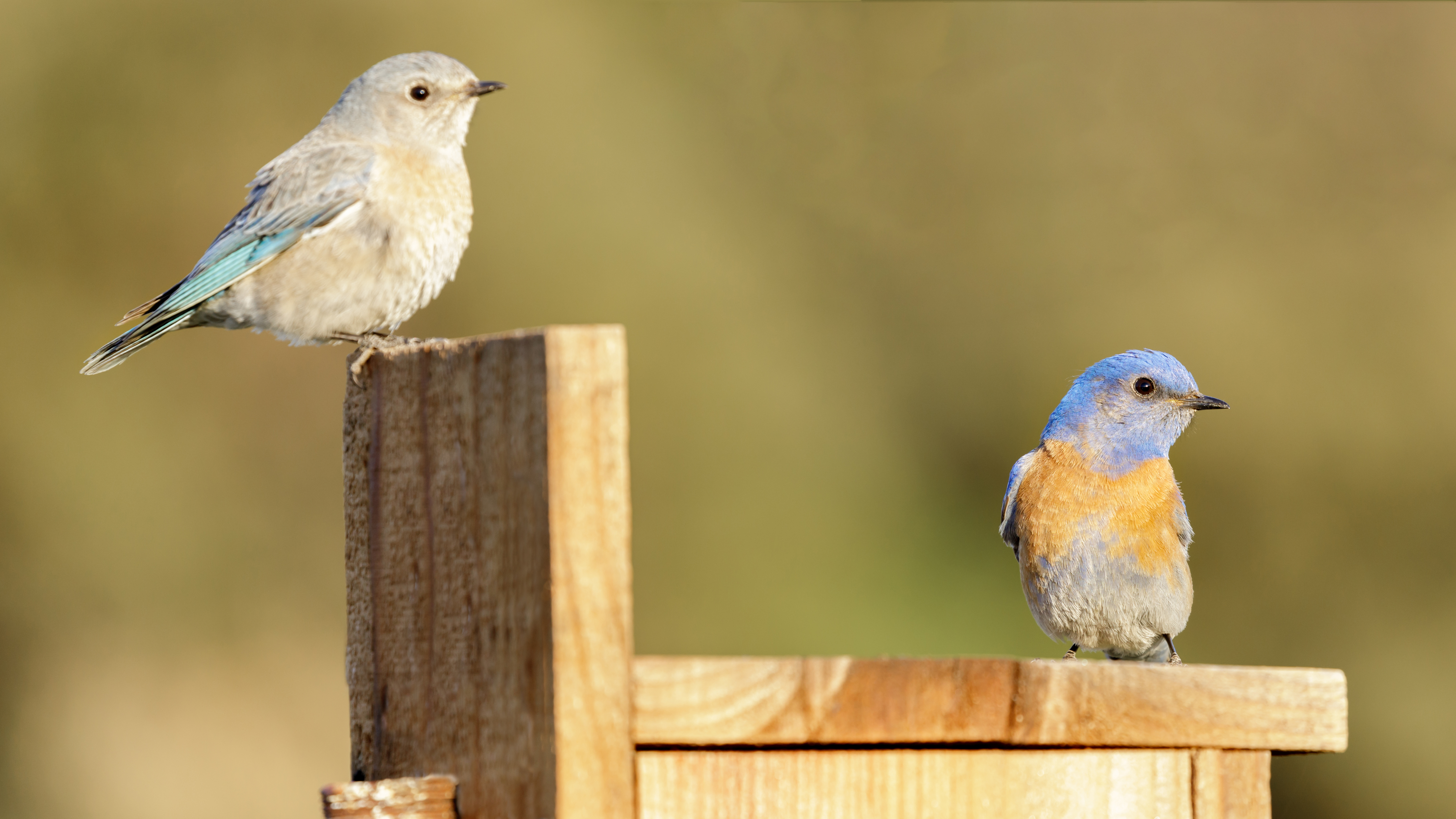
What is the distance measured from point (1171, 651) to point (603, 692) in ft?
8.43

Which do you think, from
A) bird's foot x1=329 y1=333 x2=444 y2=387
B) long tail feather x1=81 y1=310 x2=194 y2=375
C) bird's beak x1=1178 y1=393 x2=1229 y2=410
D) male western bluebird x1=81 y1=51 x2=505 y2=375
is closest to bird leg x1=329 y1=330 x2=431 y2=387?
bird's foot x1=329 y1=333 x2=444 y2=387

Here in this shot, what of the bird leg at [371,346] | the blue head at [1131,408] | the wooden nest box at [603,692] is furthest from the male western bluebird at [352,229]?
the blue head at [1131,408]

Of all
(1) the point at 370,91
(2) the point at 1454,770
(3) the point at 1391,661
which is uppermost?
(1) the point at 370,91

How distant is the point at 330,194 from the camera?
4.13 metres

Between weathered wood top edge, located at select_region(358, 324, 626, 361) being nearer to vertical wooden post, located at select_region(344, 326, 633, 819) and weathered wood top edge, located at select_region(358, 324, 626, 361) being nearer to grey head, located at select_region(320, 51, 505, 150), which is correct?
vertical wooden post, located at select_region(344, 326, 633, 819)

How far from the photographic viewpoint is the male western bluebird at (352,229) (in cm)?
399

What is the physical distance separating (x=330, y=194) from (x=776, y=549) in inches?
144

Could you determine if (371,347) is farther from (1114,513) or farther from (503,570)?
(1114,513)

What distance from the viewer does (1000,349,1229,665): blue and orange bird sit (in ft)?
13.8

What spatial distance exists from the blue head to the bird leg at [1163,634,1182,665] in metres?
0.51

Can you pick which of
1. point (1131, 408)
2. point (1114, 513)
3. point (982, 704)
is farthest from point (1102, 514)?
point (982, 704)

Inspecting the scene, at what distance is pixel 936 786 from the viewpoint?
2.60 metres

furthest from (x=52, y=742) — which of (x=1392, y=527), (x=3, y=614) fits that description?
(x=1392, y=527)

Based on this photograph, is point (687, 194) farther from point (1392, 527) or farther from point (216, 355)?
point (1392, 527)
